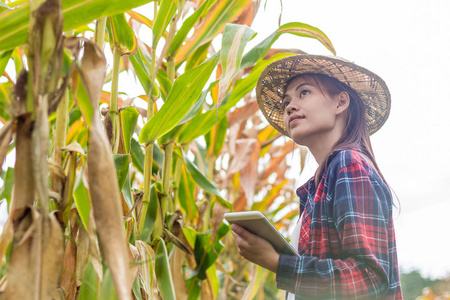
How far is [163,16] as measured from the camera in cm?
78

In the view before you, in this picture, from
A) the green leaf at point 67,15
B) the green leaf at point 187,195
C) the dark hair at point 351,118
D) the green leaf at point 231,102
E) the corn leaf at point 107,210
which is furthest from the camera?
the green leaf at point 187,195

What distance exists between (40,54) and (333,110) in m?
0.62

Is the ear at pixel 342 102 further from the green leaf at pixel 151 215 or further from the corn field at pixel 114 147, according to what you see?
the green leaf at pixel 151 215

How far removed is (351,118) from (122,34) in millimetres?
479

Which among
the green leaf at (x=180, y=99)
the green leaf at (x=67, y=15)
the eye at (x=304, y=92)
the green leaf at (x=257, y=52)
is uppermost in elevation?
the green leaf at (x=257, y=52)

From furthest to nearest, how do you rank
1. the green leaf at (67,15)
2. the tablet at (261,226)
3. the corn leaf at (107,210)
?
the tablet at (261,226)
the green leaf at (67,15)
the corn leaf at (107,210)

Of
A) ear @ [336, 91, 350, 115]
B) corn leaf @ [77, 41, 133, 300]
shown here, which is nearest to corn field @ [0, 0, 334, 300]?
corn leaf @ [77, 41, 133, 300]

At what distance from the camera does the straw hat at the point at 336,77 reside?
35.1 inches

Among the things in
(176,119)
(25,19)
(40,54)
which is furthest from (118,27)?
(40,54)

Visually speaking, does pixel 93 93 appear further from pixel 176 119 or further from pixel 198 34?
pixel 198 34

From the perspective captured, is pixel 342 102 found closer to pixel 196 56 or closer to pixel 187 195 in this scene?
pixel 196 56

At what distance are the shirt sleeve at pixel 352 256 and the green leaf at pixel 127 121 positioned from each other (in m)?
0.35

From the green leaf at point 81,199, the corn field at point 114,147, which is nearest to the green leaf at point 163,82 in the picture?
the corn field at point 114,147

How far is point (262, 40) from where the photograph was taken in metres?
0.95
